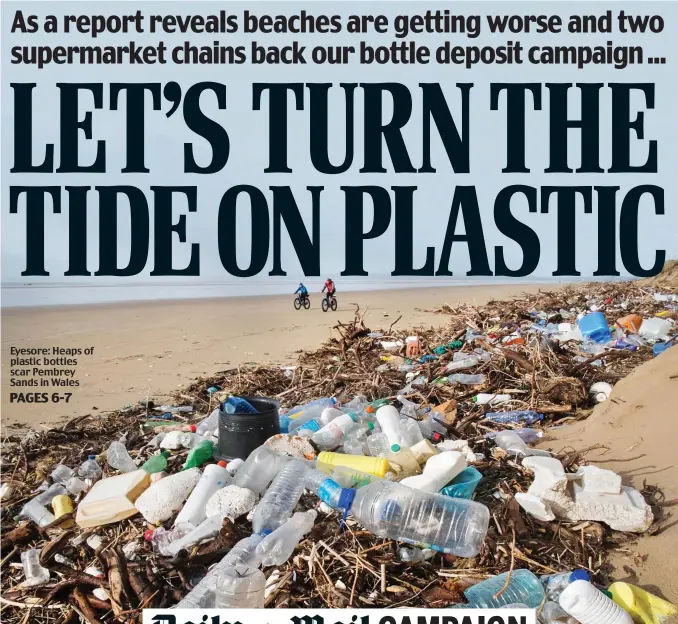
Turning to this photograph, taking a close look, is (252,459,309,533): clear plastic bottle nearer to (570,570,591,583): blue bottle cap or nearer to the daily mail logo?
the daily mail logo

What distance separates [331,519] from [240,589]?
53cm

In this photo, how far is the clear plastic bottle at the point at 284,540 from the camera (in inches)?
88.4

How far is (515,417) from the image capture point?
3.69 meters

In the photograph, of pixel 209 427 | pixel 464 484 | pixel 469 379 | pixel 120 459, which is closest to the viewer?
pixel 464 484

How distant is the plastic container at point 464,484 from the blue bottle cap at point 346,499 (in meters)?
0.41

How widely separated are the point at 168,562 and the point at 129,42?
3433mm

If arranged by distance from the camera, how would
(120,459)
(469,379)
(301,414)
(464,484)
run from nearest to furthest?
(464,484) → (120,459) → (301,414) → (469,379)

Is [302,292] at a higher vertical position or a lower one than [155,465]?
higher

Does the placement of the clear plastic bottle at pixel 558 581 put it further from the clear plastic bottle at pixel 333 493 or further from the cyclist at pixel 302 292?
the cyclist at pixel 302 292

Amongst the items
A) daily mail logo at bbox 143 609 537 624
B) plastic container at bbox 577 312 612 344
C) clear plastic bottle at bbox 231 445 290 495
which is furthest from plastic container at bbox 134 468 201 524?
plastic container at bbox 577 312 612 344

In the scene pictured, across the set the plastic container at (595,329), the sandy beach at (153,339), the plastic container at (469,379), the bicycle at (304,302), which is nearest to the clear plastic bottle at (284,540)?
the sandy beach at (153,339)

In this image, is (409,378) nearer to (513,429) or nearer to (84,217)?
(513,429)

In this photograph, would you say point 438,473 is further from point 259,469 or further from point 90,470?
point 90,470

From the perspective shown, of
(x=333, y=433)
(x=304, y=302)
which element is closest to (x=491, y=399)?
(x=333, y=433)
